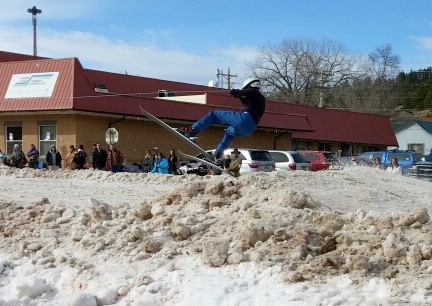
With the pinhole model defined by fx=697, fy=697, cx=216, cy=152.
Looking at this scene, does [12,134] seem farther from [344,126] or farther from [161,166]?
[344,126]

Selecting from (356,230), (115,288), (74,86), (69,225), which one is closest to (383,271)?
(356,230)

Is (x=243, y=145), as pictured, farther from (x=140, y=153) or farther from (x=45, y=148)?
(x=45, y=148)

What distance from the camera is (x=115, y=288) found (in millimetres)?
7777

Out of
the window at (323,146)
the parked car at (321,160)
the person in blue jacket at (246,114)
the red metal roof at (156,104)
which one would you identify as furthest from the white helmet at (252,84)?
the window at (323,146)

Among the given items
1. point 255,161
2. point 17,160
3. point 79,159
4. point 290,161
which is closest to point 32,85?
point 17,160

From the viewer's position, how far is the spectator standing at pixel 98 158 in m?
22.5

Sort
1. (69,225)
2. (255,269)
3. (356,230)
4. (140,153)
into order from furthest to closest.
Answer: (140,153) → (69,225) → (356,230) → (255,269)

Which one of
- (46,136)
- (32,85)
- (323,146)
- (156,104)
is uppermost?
(32,85)

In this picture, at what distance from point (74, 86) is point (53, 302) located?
2082 cm

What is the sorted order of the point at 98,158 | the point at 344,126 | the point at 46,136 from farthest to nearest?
the point at 344,126 < the point at 46,136 < the point at 98,158

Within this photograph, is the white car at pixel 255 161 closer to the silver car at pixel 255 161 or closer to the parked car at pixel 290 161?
the silver car at pixel 255 161

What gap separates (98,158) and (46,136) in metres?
7.13

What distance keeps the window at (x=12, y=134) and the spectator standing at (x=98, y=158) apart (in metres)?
8.01

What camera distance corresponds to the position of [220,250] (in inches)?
312
